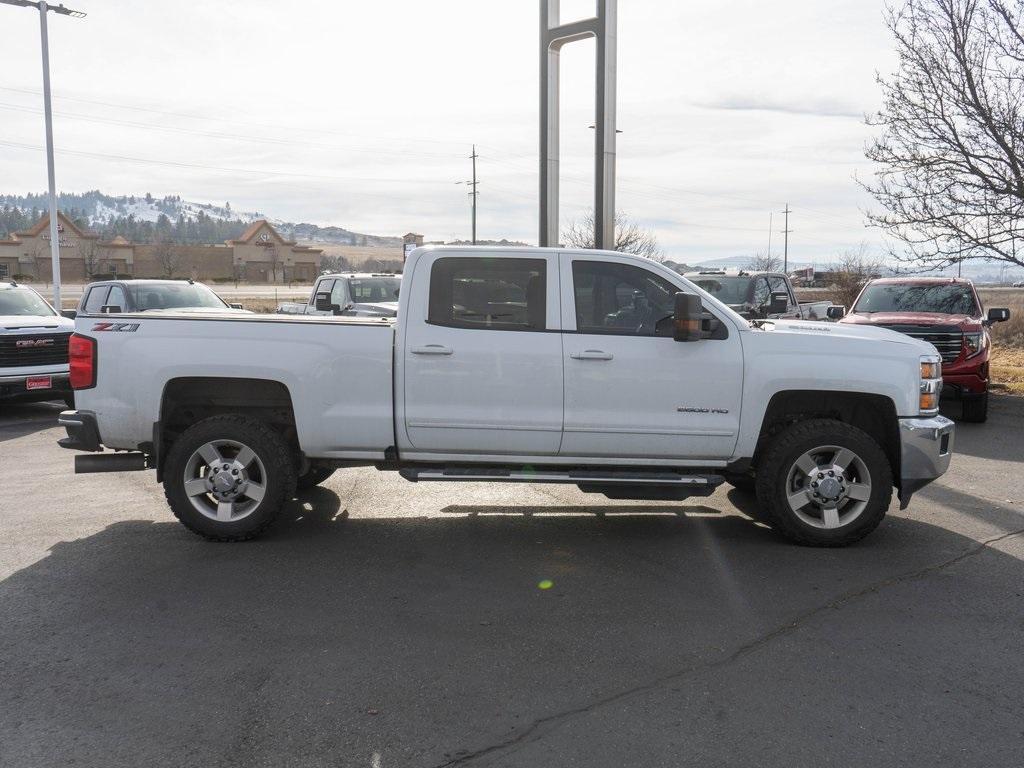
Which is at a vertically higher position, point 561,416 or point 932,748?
point 561,416

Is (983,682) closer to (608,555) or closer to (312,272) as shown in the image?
(608,555)

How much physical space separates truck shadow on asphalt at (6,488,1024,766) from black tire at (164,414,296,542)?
0.51ft

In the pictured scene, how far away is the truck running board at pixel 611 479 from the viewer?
5789 millimetres

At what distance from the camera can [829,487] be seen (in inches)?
231

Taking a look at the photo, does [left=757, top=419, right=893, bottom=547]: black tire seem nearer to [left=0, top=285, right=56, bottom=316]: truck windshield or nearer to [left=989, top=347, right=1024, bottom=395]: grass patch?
[left=989, top=347, right=1024, bottom=395]: grass patch

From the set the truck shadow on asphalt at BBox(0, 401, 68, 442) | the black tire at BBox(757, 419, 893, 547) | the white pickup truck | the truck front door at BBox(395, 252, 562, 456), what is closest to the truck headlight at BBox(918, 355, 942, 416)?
the white pickup truck

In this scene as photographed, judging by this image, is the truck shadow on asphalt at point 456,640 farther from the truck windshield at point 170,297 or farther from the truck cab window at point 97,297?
the truck cab window at point 97,297

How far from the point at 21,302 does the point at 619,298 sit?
1133 centimetres

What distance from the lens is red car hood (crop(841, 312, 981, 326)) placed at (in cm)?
1175

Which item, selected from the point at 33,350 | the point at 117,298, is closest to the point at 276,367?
the point at 33,350

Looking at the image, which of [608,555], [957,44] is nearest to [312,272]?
[957,44]

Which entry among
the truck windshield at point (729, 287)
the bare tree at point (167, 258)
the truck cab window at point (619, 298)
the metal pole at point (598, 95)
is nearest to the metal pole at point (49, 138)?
the metal pole at point (598, 95)

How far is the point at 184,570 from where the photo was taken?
5473 mm

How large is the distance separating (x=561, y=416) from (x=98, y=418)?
3.27 m
